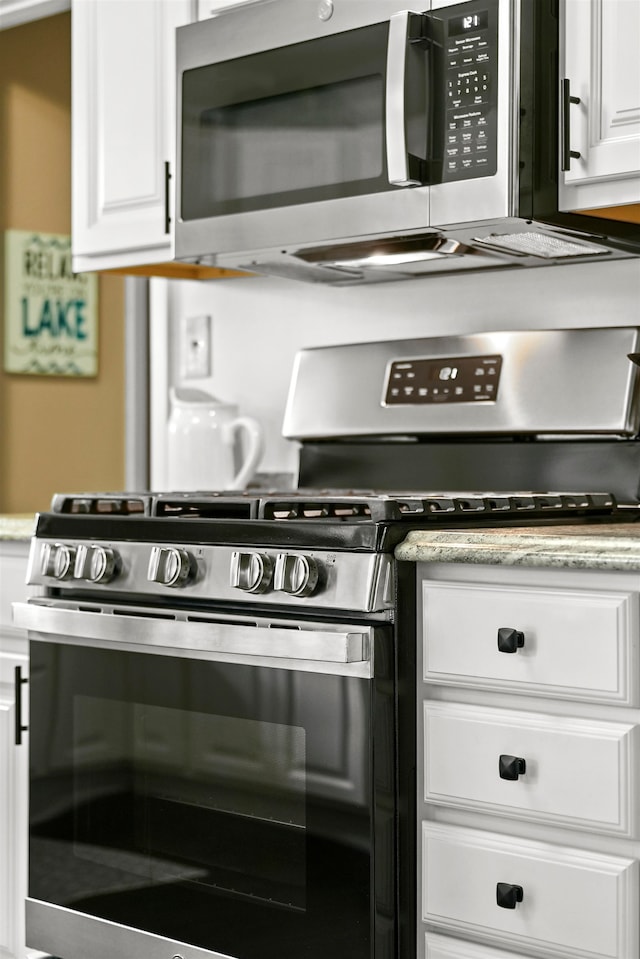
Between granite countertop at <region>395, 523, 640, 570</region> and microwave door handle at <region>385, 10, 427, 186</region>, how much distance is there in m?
0.60

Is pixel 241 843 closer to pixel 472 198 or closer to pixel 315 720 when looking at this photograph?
pixel 315 720

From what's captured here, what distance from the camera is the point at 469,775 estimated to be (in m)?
1.60

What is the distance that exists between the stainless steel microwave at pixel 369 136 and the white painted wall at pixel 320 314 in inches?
2.7

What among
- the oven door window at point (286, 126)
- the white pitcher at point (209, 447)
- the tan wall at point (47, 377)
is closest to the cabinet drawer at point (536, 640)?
the oven door window at point (286, 126)

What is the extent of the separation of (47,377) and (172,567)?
1.86 m

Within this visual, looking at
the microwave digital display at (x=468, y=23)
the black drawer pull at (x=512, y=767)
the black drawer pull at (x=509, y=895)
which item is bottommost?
the black drawer pull at (x=509, y=895)

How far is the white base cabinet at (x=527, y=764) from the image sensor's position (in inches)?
57.9

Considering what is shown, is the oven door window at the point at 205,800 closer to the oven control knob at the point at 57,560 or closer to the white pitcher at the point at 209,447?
the oven control knob at the point at 57,560

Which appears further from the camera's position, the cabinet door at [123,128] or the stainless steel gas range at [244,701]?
the cabinet door at [123,128]

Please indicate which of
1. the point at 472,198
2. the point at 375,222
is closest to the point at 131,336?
the point at 375,222

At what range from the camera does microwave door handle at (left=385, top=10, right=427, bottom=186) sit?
1.96 m

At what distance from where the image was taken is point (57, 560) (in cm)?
202

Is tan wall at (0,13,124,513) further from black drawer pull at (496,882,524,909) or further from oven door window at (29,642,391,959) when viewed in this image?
black drawer pull at (496,882,524,909)

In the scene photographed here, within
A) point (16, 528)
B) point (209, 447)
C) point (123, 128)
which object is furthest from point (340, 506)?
point (123, 128)
